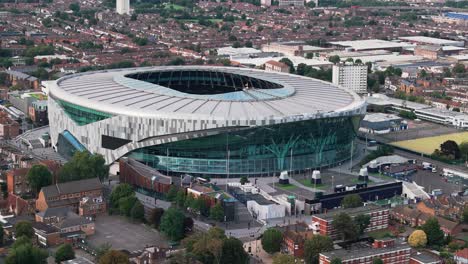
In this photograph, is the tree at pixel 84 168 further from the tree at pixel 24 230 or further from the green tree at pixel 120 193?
the tree at pixel 24 230

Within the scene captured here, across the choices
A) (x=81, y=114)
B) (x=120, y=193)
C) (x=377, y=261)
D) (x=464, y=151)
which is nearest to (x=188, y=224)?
(x=120, y=193)

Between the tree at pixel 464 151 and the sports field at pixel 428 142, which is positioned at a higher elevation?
the tree at pixel 464 151

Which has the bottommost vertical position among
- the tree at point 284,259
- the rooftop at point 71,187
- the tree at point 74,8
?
the tree at point 74,8

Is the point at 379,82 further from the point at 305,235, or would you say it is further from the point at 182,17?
the point at 182,17

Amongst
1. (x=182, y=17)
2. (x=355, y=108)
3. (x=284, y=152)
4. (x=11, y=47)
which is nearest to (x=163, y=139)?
→ (x=284, y=152)

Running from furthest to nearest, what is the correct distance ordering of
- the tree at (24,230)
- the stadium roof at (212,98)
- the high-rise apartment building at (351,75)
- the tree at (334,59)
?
the tree at (334,59)
the high-rise apartment building at (351,75)
the stadium roof at (212,98)
the tree at (24,230)

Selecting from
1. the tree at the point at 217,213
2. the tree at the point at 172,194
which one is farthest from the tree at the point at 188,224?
the tree at the point at 172,194

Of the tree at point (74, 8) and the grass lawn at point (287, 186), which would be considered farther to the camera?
the tree at point (74, 8)
